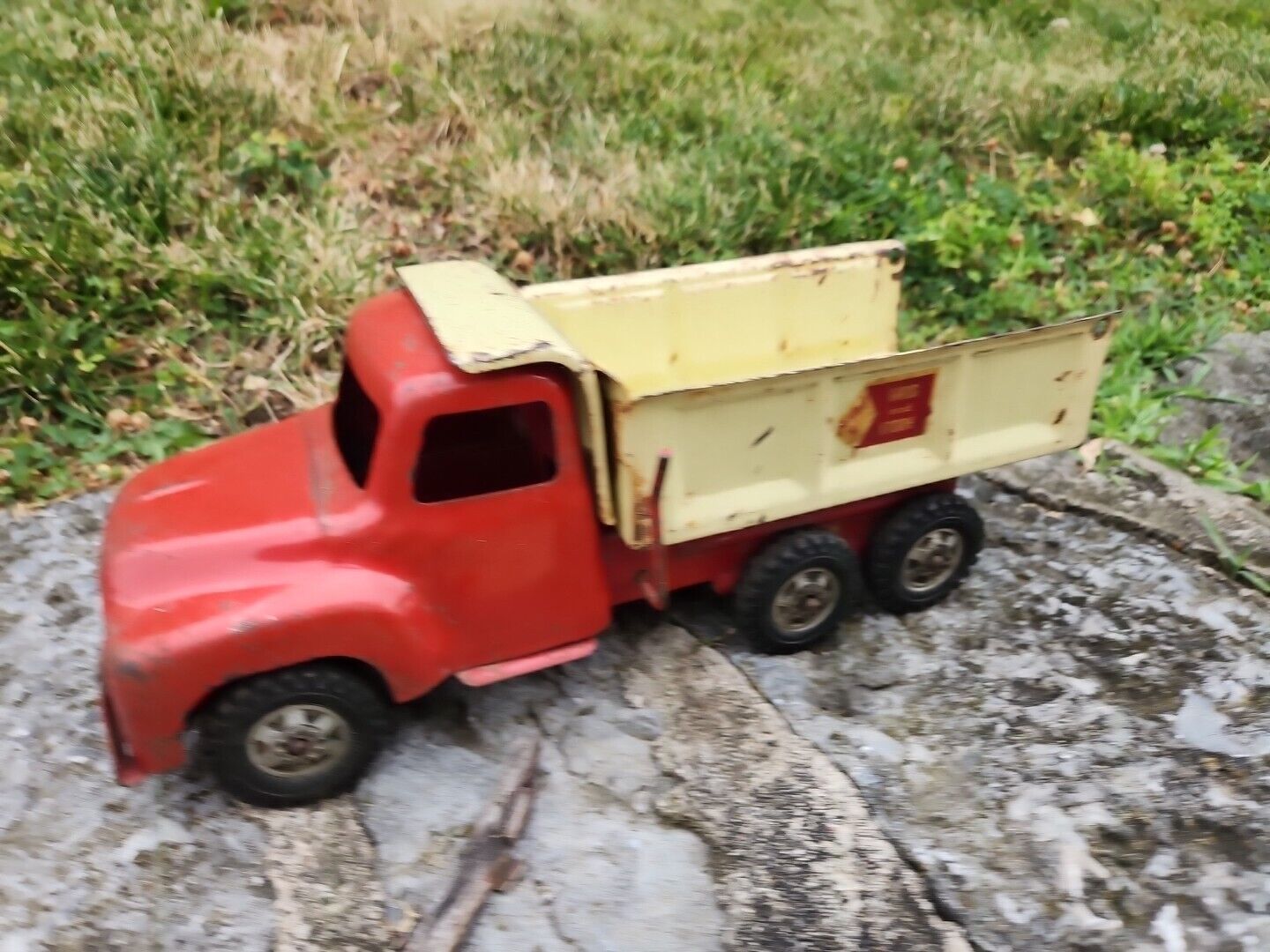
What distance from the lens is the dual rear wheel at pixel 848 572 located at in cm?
362

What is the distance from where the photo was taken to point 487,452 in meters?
3.27

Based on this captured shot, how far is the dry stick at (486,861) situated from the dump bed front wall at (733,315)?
165cm

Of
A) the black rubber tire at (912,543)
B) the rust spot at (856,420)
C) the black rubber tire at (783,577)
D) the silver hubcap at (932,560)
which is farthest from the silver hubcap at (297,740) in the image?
the silver hubcap at (932,560)

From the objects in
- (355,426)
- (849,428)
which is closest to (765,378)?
(849,428)

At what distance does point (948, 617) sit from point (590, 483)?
172 cm

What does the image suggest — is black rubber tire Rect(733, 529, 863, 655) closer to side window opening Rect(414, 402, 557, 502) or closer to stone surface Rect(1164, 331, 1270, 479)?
side window opening Rect(414, 402, 557, 502)

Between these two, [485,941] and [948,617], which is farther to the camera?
[948,617]

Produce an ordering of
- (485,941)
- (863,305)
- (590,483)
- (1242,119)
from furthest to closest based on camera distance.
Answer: (1242,119), (863,305), (590,483), (485,941)

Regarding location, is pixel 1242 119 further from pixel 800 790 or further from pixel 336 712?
Answer: pixel 336 712

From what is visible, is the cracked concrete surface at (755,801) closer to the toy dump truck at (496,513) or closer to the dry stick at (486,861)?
the dry stick at (486,861)

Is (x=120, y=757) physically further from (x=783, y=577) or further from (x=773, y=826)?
(x=783, y=577)

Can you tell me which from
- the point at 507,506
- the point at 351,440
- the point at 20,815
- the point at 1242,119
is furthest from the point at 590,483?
the point at 1242,119

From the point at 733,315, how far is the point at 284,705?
240 centimetres

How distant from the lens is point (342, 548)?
2.95 m
